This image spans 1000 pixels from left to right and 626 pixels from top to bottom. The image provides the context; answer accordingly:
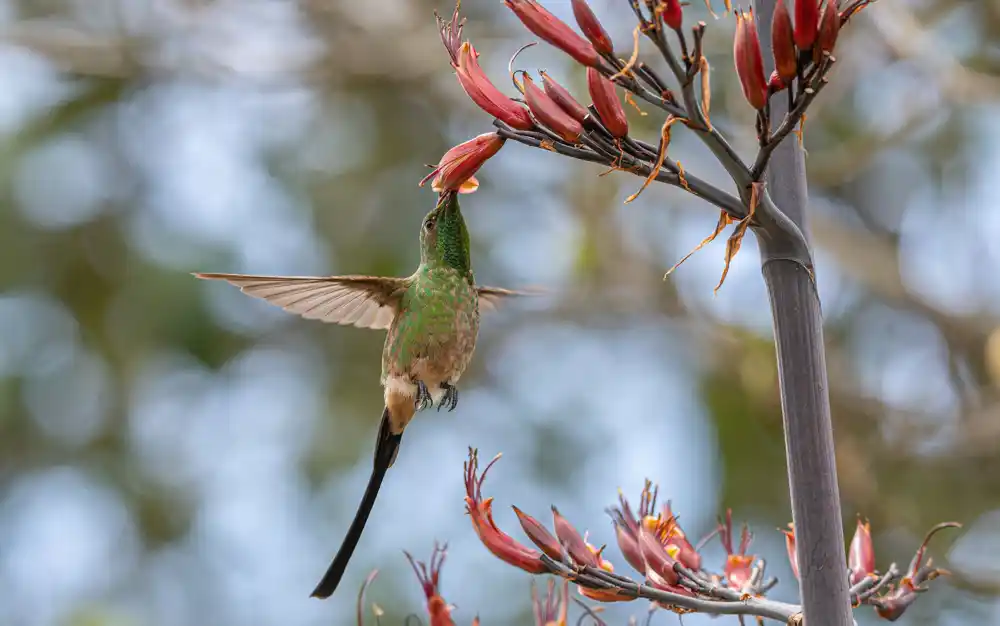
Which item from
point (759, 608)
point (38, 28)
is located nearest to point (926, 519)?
point (759, 608)

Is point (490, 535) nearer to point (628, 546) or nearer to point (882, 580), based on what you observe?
point (628, 546)

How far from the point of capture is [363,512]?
2.44 m

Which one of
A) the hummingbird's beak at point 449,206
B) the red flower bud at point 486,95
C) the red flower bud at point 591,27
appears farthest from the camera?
the hummingbird's beak at point 449,206

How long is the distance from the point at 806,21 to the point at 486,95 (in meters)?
0.47

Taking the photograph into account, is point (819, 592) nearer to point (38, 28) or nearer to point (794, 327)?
point (794, 327)

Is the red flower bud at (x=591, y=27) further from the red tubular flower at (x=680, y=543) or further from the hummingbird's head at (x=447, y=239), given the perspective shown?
the hummingbird's head at (x=447, y=239)

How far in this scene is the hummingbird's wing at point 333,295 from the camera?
8.29 ft

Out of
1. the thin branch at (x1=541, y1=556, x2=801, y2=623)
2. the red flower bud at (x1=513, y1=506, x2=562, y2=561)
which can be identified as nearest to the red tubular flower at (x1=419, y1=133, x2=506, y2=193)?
the red flower bud at (x1=513, y1=506, x2=562, y2=561)

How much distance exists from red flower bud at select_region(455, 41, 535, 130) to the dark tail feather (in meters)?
1.06

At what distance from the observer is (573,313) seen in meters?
6.89

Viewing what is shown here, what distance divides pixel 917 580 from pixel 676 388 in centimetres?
492

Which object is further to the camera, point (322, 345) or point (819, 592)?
point (322, 345)

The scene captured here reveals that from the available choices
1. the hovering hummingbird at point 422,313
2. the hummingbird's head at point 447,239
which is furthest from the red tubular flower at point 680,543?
the hummingbird's head at point 447,239

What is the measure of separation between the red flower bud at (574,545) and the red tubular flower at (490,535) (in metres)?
0.05
